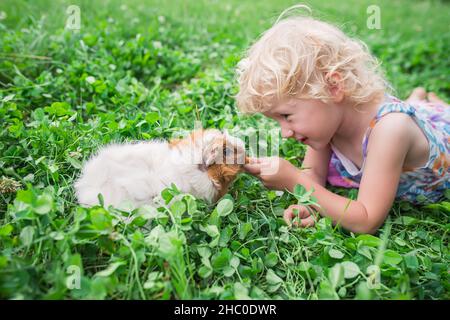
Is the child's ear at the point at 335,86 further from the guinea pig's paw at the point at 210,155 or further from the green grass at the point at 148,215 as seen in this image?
the guinea pig's paw at the point at 210,155

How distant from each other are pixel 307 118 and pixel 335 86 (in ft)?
0.62

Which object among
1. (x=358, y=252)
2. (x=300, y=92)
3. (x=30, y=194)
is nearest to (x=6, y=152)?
(x=30, y=194)

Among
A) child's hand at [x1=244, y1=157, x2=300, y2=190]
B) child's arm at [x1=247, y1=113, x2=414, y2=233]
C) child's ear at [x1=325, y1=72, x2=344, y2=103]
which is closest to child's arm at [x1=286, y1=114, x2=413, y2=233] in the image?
child's arm at [x1=247, y1=113, x2=414, y2=233]

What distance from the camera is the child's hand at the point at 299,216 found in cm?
170

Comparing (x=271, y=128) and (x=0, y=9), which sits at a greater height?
(x=0, y=9)

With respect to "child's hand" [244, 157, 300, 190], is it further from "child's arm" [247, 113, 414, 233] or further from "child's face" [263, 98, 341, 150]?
"child's face" [263, 98, 341, 150]

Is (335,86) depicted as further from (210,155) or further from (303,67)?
(210,155)

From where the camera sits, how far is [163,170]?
1.63m

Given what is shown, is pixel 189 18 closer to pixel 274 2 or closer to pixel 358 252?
pixel 274 2

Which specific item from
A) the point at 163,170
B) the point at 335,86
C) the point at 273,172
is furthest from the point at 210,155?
the point at 335,86

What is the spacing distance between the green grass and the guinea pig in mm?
77

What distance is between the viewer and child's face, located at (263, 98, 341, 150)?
69.7 inches

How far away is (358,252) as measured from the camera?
1502mm
